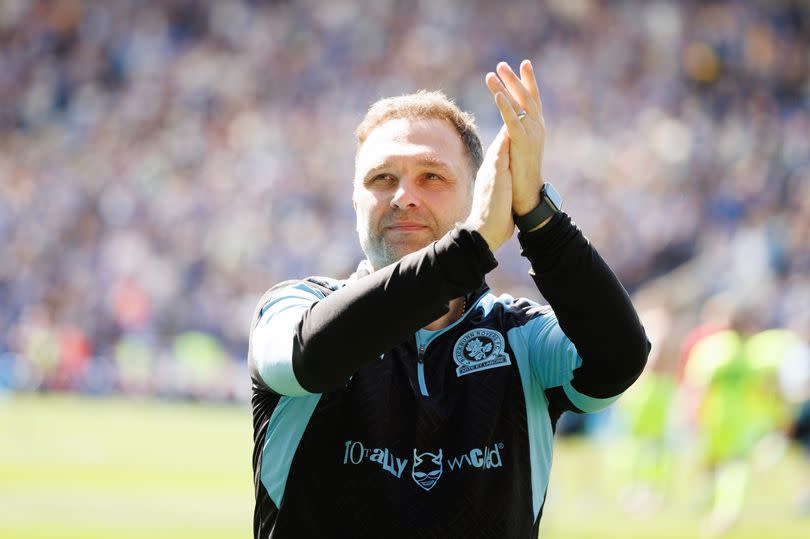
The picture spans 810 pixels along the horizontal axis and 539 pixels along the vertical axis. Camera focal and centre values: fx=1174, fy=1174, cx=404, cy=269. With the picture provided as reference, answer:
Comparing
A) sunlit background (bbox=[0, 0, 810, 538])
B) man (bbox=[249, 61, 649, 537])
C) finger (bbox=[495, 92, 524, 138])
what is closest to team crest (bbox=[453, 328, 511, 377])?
man (bbox=[249, 61, 649, 537])

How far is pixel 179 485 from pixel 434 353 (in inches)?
404

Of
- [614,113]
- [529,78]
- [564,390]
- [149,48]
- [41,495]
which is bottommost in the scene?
[564,390]

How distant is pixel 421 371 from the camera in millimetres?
2875

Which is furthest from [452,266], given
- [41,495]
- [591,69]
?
[591,69]

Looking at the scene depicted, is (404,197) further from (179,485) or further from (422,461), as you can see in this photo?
(179,485)

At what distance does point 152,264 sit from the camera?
80.6 ft

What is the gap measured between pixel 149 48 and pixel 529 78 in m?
27.3

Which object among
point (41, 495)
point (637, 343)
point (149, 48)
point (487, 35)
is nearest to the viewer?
point (637, 343)

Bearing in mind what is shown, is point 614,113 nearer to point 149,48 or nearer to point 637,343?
point 149,48

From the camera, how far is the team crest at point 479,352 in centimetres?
289

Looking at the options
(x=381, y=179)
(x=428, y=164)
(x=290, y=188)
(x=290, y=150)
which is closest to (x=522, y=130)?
(x=428, y=164)

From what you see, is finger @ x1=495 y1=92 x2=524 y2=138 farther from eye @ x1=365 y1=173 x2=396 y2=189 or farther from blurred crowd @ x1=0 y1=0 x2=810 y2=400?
blurred crowd @ x1=0 y1=0 x2=810 y2=400

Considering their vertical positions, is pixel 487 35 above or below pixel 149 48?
below

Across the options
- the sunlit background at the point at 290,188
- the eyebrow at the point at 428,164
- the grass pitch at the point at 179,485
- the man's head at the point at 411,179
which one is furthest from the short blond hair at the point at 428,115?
the sunlit background at the point at 290,188
